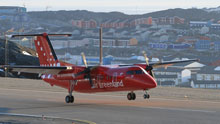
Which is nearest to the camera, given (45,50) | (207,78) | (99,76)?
(99,76)

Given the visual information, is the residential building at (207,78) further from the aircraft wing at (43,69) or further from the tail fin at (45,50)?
the aircraft wing at (43,69)

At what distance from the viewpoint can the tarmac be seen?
78.5 ft

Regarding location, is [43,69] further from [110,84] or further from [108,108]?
[108,108]

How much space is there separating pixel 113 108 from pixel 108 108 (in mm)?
333

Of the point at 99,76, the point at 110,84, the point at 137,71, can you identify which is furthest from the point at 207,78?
the point at 137,71

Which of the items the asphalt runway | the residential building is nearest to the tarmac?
the asphalt runway

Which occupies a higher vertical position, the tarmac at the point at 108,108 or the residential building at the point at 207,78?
the tarmac at the point at 108,108

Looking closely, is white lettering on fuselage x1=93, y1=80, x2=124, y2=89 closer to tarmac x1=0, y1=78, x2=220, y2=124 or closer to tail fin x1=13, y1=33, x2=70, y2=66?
tarmac x1=0, y1=78, x2=220, y2=124

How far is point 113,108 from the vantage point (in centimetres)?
2995

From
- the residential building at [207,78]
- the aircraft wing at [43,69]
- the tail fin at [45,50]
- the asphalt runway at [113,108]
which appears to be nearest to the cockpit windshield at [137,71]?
the asphalt runway at [113,108]

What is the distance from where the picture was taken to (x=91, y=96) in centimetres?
3894

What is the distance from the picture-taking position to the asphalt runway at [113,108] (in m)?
24.3

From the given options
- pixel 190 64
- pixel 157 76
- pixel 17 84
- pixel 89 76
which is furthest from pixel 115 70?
pixel 190 64

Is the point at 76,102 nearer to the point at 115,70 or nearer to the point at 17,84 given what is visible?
the point at 115,70
